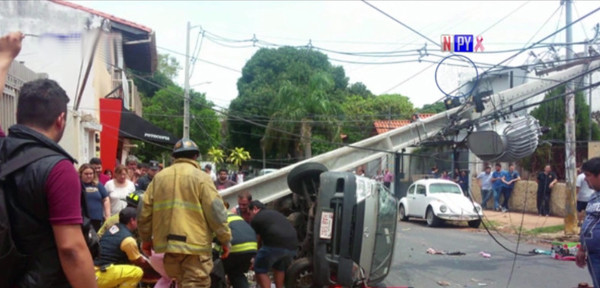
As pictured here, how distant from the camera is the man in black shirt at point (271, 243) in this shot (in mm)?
7746

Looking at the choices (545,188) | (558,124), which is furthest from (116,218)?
(558,124)

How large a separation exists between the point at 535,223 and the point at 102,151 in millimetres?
12828

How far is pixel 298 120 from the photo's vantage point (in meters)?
31.5

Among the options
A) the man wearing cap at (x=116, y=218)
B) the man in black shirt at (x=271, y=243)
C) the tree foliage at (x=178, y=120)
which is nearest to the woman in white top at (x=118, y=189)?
the man wearing cap at (x=116, y=218)

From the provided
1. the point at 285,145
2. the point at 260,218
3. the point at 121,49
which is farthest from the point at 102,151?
the point at 285,145

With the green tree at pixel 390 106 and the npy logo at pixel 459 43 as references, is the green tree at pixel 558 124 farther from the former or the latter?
the green tree at pixel 390 106

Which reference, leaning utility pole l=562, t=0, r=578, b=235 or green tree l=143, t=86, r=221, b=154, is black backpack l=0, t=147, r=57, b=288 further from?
green tree l=143, t=86, r=221, b=154

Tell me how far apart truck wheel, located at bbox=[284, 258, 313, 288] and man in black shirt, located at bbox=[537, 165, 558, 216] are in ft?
44.9

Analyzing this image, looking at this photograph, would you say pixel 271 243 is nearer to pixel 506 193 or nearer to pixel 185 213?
pixel 185 213

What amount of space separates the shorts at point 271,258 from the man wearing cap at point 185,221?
2.11 meters

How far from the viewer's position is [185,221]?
5.54 metres

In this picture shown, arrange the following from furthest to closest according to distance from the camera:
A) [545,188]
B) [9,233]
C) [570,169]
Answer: [545,188]
[570,169]
[9,233]

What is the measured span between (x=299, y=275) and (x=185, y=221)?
2729 millimetres

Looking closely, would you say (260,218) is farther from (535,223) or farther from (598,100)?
(598,100)
